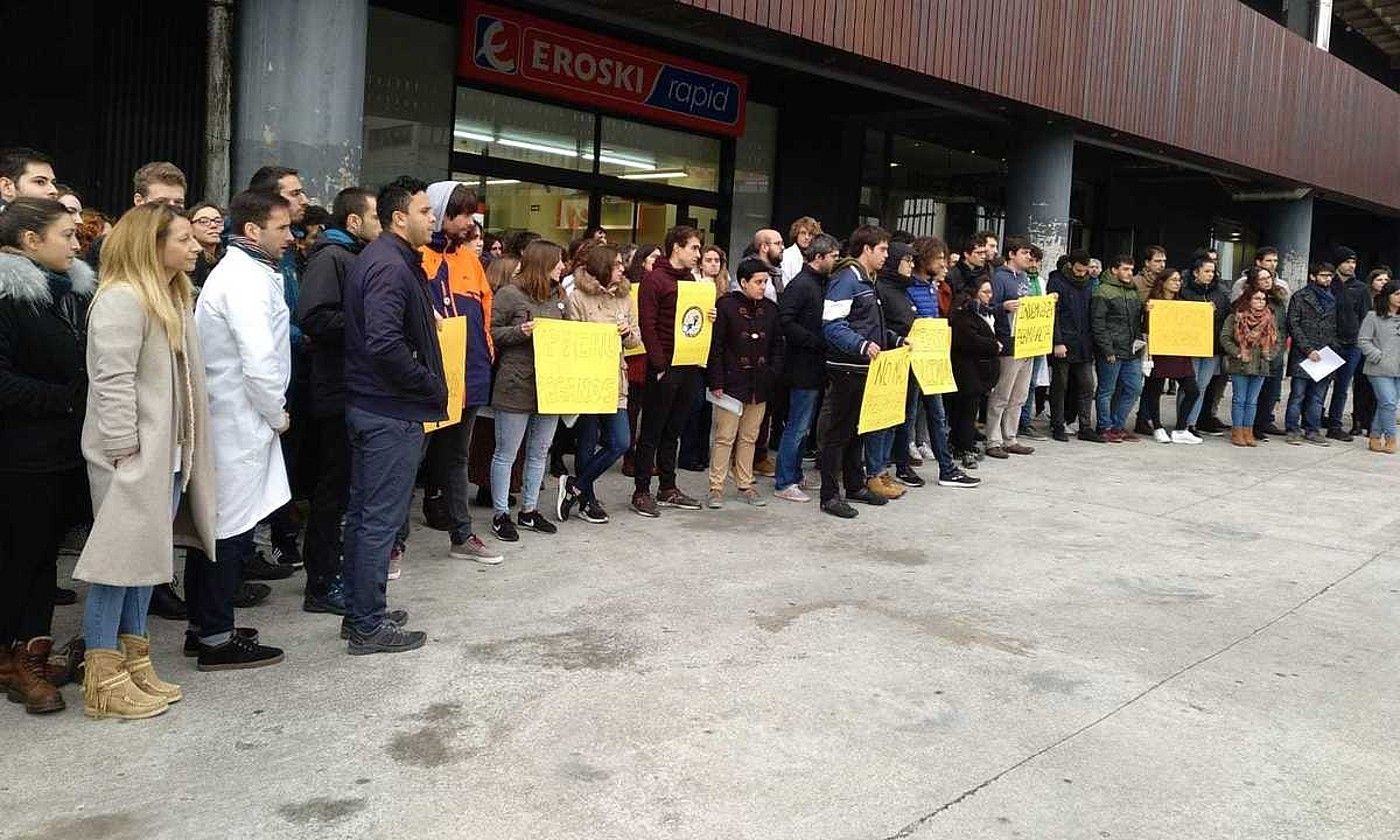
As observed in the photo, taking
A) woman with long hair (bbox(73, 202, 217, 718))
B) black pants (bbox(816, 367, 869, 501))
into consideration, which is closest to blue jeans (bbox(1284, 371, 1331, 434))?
black pants (bbox(816, 367, 869, 501))

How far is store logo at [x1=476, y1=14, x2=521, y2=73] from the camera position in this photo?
11.3 m

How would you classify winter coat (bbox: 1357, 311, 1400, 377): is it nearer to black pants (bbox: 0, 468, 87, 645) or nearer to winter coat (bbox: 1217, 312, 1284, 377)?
winter coat (bbox: 1217, 312, 1284, 377)

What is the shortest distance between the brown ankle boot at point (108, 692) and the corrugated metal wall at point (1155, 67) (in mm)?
7033

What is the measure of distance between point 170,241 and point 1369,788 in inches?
177

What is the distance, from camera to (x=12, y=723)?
3854 millimetres

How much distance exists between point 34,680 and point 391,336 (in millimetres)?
1739

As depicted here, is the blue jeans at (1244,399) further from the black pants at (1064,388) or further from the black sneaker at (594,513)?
the black sneaker at (594,513)

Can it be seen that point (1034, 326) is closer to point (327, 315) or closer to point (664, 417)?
point (664, 417)

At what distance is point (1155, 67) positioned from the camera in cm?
1456

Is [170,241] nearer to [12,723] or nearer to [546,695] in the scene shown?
[12,723]

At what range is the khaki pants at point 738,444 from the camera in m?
7.66

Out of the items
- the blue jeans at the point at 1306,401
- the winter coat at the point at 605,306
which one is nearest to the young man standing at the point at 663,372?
the winter coat at the point at 605,306

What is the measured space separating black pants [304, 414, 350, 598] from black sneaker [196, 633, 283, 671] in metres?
0.68

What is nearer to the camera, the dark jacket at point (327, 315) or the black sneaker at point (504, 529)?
the dark jacket at point (327, 315)
